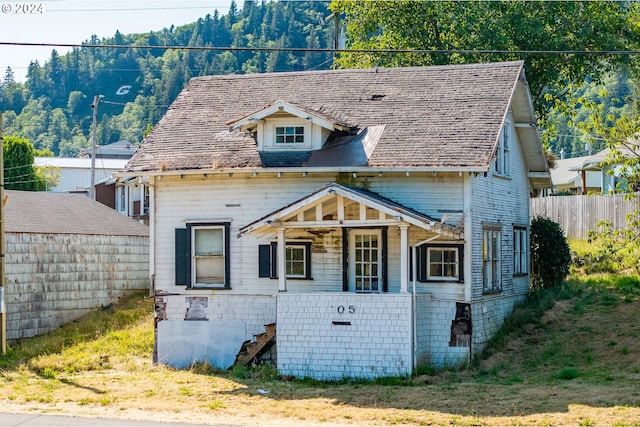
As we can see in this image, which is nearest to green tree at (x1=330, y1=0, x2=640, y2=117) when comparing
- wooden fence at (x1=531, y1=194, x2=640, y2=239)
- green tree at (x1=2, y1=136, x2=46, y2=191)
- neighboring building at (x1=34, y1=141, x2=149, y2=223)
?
wooden fence at (x1=531, y1=194, x2=640, y2=239)

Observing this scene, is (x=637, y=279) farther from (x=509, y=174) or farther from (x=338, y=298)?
(x=338, y=298)

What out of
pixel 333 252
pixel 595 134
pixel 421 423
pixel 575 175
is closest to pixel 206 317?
pixel 333 252

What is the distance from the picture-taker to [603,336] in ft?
82.4

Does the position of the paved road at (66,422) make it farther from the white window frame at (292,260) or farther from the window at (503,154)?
the window at (503,154)

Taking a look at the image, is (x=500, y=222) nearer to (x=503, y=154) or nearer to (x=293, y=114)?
(x=503, y=154)

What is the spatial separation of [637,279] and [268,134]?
12174mm

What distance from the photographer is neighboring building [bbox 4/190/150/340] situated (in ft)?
98.6

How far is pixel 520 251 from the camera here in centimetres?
2911

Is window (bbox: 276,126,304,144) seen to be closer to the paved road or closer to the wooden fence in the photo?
the paved road

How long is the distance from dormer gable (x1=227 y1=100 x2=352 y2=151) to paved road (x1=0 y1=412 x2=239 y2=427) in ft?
32.2

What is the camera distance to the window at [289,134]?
2581cm

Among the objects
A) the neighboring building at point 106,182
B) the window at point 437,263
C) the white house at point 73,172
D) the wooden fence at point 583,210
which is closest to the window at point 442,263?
the window at point 437,263

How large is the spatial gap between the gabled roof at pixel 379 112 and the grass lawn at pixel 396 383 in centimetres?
468

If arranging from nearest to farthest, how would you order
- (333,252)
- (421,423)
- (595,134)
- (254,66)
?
(421,423) < (333,252) < (595,134) < (254,66)
